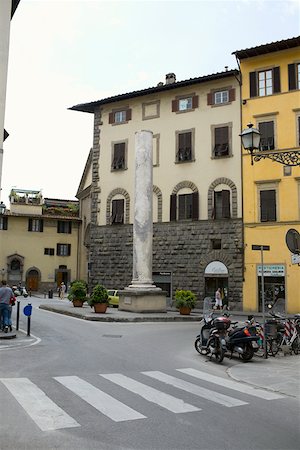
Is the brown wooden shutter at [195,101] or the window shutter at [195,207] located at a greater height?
the brown wooden shutter at [195,101]

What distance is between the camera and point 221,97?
104 feet

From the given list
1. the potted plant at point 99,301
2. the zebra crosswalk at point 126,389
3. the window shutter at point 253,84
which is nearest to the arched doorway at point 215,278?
the potted plant at point 99,301

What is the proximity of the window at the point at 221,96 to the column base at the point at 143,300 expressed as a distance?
15.5 m

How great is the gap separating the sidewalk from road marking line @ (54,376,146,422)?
3.00m

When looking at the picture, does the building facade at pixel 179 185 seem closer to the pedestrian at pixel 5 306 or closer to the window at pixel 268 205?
the window at pixel 268 205

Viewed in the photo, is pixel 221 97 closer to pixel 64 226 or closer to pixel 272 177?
pixel 272 177

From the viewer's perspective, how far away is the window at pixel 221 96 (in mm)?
31203

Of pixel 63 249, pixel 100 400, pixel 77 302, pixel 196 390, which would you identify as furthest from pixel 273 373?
pixel 63 249

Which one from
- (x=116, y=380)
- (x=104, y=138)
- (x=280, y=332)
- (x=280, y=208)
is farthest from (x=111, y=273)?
(x=116, y=380)

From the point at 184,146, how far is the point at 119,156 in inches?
211

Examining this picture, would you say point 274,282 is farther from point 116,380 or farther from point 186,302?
point 116,380

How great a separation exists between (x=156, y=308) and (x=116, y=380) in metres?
14.3

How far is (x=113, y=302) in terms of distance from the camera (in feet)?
94.4

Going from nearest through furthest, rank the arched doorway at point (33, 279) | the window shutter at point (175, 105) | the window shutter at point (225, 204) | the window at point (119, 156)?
the window shutter at point (225, 204)
the window shutter at point (175, 105)
the window at point (119, 156)
the arched doorway at point (33, 279)
